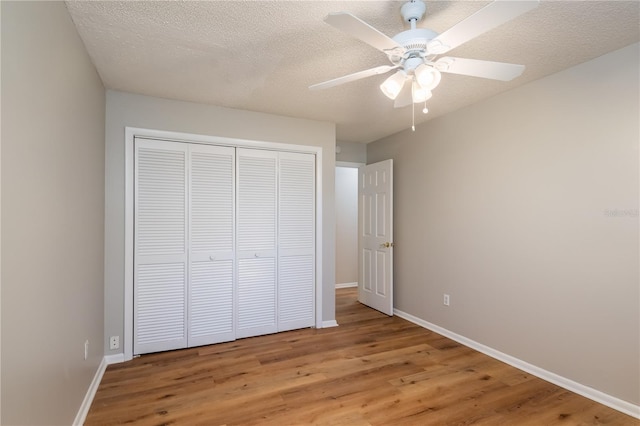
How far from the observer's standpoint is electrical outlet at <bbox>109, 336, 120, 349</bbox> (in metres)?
2.76

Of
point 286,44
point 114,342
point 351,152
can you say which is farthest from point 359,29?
point 351,152

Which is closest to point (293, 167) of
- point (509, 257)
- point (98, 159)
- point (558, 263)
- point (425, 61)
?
point (98, 159)

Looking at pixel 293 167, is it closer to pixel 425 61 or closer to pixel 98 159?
pixel 98 159

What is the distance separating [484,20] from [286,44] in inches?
48.0

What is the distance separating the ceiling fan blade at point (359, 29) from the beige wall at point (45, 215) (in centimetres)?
115

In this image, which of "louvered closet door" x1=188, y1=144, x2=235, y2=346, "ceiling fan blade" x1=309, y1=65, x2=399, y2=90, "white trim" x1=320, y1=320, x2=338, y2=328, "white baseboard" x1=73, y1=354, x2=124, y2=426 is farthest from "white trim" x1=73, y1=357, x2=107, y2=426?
"ceiling fan blade" x1=309, y1=65, x2=399, y2=90

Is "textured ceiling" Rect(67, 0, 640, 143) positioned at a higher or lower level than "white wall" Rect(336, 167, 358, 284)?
higher

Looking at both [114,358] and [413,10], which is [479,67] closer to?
[413,10]

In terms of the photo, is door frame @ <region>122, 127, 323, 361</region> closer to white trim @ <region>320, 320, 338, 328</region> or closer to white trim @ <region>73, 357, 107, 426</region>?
white trim @ <region>73, 357, 107, 426</region>

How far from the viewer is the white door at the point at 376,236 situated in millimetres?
4074

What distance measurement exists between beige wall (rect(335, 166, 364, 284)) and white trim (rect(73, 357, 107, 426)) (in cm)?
389

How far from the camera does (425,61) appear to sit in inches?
63.8

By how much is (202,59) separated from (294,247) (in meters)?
2.08

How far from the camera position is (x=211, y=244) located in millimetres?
3158
